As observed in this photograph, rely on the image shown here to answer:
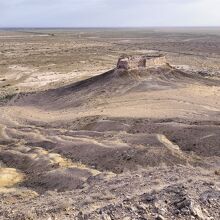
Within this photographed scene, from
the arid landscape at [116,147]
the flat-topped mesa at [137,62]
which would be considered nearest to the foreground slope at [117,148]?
the arid landscape at [116,147]

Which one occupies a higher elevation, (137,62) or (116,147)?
(137,62)

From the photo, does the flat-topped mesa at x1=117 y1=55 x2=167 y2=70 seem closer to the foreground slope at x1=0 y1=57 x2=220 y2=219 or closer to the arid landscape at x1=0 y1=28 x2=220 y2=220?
the arid landscape at x1=0 y1=28 x2=220 y2=220

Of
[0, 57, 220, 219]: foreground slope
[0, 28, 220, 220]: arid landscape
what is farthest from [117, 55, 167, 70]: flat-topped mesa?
[0, 57, 220, 219]: foreground slope

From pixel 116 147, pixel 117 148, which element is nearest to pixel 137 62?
pixel 116 147

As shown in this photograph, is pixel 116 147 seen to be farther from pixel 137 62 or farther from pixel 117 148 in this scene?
pixel 137 62

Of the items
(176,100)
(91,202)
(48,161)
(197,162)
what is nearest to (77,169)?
(48,161)

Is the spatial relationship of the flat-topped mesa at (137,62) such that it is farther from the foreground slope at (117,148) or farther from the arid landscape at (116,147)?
the foreground slope at (117,148)

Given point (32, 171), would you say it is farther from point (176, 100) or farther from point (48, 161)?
point (176, 100)

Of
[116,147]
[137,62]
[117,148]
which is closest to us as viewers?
[117,148]
